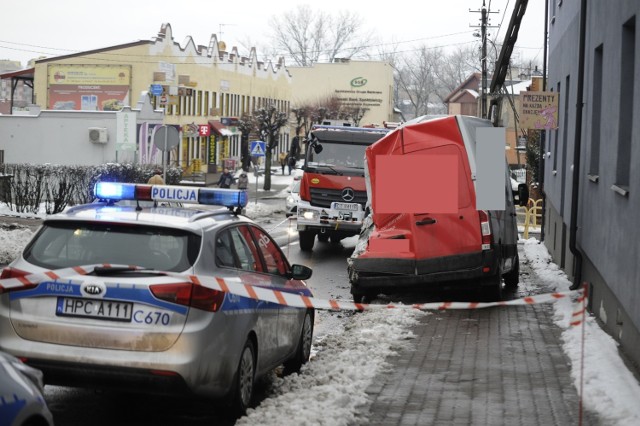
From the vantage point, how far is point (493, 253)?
13.4 m

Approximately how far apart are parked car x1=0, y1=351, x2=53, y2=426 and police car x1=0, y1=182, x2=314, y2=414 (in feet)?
4.91

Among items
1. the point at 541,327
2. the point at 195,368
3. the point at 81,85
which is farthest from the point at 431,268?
the point at 81,85

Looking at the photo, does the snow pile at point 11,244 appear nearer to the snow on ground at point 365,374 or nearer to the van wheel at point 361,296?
the van wheel at point 361,296

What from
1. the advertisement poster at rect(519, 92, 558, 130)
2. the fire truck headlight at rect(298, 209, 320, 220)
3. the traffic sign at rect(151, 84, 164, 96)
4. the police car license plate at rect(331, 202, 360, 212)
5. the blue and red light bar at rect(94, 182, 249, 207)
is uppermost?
the traffic sign at rect(151, 84, 164, 96)

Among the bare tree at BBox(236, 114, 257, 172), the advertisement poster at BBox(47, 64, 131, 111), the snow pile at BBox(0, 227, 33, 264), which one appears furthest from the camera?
the bare tree at BBox(236, 114, 257, 172)

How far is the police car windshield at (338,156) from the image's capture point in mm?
22938

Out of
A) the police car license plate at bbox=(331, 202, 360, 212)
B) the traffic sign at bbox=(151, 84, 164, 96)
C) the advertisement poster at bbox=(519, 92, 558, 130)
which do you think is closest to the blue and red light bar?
the advertisement poster at bbox=(519, 92, 558, 130)

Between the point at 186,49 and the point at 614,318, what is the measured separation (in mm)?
57038

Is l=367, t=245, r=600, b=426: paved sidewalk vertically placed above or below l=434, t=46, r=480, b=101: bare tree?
below

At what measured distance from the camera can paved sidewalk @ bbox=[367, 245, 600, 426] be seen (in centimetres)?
747

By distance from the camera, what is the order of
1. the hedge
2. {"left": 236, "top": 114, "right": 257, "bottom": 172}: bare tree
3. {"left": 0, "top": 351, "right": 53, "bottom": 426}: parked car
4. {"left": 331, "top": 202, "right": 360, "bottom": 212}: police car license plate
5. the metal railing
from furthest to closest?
{"left": 236, "top": 114, "right": 257, "bottom": 172}: bare tree < the hedge < the metal railing < {"left": 331, "top": 202, "right": 360, "bottom": 212}: police car license plate < {"left": 0, "top": 351, "right": 53, "bottom": 426}: parked car

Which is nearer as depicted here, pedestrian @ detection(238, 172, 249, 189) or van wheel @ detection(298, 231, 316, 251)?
van wheel @ detection(298, 231, 316, 251)

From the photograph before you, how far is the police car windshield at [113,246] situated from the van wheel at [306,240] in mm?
16089

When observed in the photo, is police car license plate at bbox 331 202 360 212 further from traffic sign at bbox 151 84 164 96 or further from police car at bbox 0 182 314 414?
traffic sign at bbox 151 84 164 96
